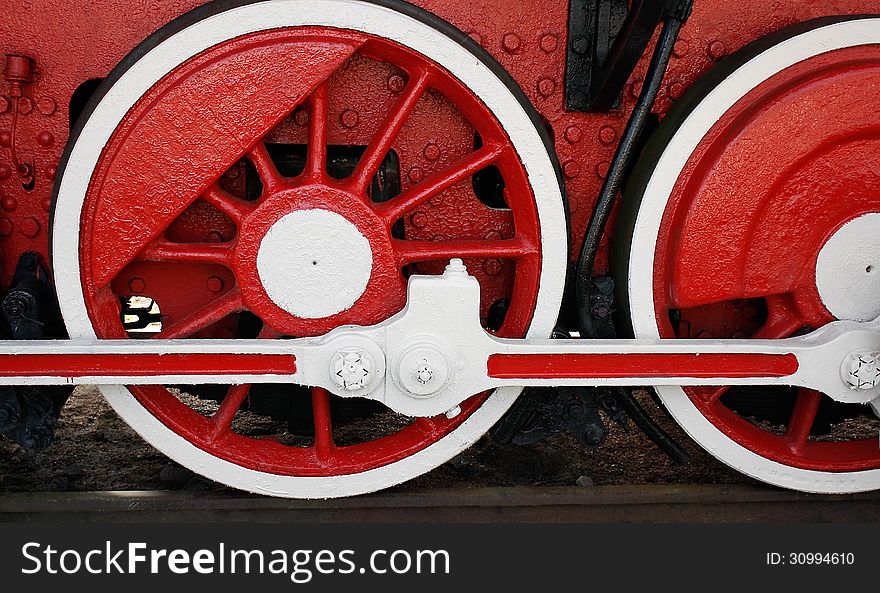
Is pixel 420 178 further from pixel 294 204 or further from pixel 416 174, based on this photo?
pixel 294 204

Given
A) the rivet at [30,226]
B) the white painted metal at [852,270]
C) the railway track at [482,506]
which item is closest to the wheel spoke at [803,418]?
the railway track at [482,506]

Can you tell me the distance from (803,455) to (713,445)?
9.3 inches

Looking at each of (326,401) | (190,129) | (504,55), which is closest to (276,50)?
(190,129)

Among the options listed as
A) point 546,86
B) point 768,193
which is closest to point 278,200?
Answer: point 546,86

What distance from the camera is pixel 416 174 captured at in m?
1.53

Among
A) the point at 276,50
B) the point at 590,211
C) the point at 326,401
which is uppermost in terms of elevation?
the point at 276,50

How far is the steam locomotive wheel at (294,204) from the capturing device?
132 cm

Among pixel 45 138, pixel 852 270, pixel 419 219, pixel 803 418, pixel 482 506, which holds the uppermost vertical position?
pixel 45 138

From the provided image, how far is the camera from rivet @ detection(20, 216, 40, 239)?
1.47 metres

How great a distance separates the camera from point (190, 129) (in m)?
1.34

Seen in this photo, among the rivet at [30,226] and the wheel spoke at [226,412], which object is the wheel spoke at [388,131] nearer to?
the wheel spoke at [226,412]

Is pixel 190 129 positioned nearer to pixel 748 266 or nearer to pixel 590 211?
pixel 590 211

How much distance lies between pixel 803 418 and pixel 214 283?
1360 mm

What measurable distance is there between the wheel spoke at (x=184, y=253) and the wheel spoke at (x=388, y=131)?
301 mm
